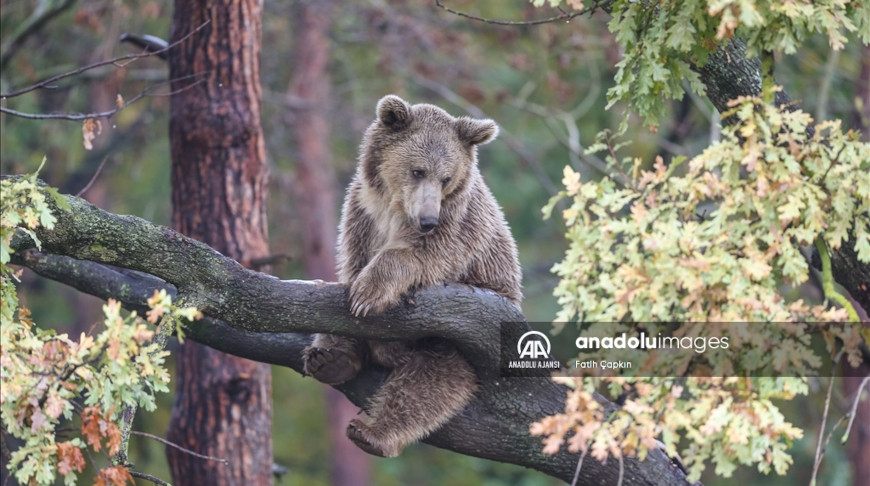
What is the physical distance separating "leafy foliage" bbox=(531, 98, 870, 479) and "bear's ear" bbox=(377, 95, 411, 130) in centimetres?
195

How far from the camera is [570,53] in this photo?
11984 millimetres

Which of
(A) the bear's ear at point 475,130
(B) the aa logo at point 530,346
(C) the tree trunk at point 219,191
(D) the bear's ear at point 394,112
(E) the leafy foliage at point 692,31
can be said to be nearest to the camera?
(E) the leafy foliage at point 692,31

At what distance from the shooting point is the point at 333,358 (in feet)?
17.5

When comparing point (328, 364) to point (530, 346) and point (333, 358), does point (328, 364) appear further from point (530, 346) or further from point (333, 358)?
point (530, 346)

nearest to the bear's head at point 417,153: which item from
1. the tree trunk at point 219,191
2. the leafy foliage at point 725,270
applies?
the tree trunk at point 219,191

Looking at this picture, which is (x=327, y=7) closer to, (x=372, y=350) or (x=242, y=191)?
(x=242, y=191)

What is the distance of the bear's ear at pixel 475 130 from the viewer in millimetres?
5836

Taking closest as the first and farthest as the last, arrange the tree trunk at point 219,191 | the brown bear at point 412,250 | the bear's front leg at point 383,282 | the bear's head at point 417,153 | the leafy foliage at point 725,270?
the leafy foliage at point 725,270 < the bear's front leg at point 383,282 < the brown bear at point 412,250 < the bear's head at point 417,153 < the tree trunk at point 219,191

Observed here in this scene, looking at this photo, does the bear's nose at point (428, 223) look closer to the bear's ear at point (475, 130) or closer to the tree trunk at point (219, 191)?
the bear's ear at point (475, 130)

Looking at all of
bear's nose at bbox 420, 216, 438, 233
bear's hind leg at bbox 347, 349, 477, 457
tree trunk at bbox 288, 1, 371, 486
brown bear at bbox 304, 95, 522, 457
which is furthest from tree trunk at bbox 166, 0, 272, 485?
tree trunk at bbox 288, 1, 371, 486

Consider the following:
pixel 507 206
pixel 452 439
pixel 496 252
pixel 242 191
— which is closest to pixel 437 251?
pixel 496 252

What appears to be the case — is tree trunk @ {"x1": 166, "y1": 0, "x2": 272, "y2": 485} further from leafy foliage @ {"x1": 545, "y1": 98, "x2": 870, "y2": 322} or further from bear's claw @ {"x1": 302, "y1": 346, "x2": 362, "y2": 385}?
leafy foliage @ {"x1": 545, "y1": 98, "x2": 870, "y2": 322}

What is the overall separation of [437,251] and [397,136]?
2.69ft

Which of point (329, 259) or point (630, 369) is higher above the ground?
point (329, 259)
